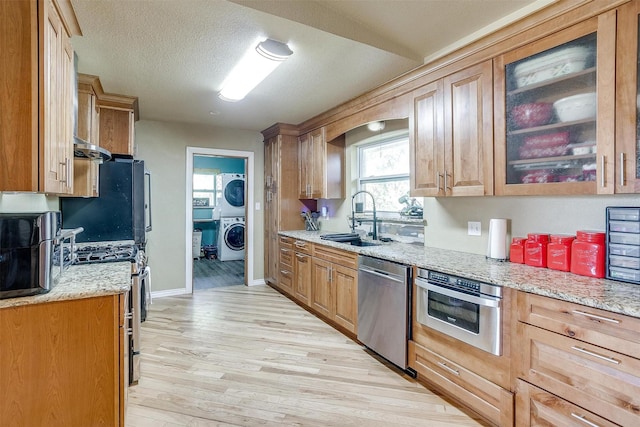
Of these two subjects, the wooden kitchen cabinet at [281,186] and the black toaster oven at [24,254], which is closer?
the black toaster oven at [24,254]

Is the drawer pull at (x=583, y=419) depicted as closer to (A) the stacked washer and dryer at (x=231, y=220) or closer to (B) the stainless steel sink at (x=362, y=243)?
(B) the stainless steel sink at (x=362, y=243)

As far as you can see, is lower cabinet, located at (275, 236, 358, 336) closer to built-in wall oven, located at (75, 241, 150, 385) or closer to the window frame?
the window frame

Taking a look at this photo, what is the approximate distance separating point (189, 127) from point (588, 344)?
4.72m

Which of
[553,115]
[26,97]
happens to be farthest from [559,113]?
[26,97]

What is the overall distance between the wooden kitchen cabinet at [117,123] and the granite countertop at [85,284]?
5.36ft

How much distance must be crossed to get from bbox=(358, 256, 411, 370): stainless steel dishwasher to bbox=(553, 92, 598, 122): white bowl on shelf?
131cm

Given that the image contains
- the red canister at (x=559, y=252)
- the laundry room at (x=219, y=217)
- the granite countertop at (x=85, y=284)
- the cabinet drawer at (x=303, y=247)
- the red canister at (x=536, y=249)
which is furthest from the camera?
the laundry room at (x=219, y=217)

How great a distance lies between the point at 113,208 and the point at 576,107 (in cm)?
367

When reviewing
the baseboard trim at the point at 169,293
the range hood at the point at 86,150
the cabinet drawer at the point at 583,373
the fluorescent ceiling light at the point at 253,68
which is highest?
the fluorescent ceiling light at the point at 253,68

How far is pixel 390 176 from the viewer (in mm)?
3551

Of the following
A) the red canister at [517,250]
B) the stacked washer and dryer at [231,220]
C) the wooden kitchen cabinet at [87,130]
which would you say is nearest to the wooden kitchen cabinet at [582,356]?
the red canister at [517,250]

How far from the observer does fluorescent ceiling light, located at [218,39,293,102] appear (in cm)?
225

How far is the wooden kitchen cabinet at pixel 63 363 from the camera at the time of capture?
149 cm

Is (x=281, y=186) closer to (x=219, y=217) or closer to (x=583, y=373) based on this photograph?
(x=219, y=217)
